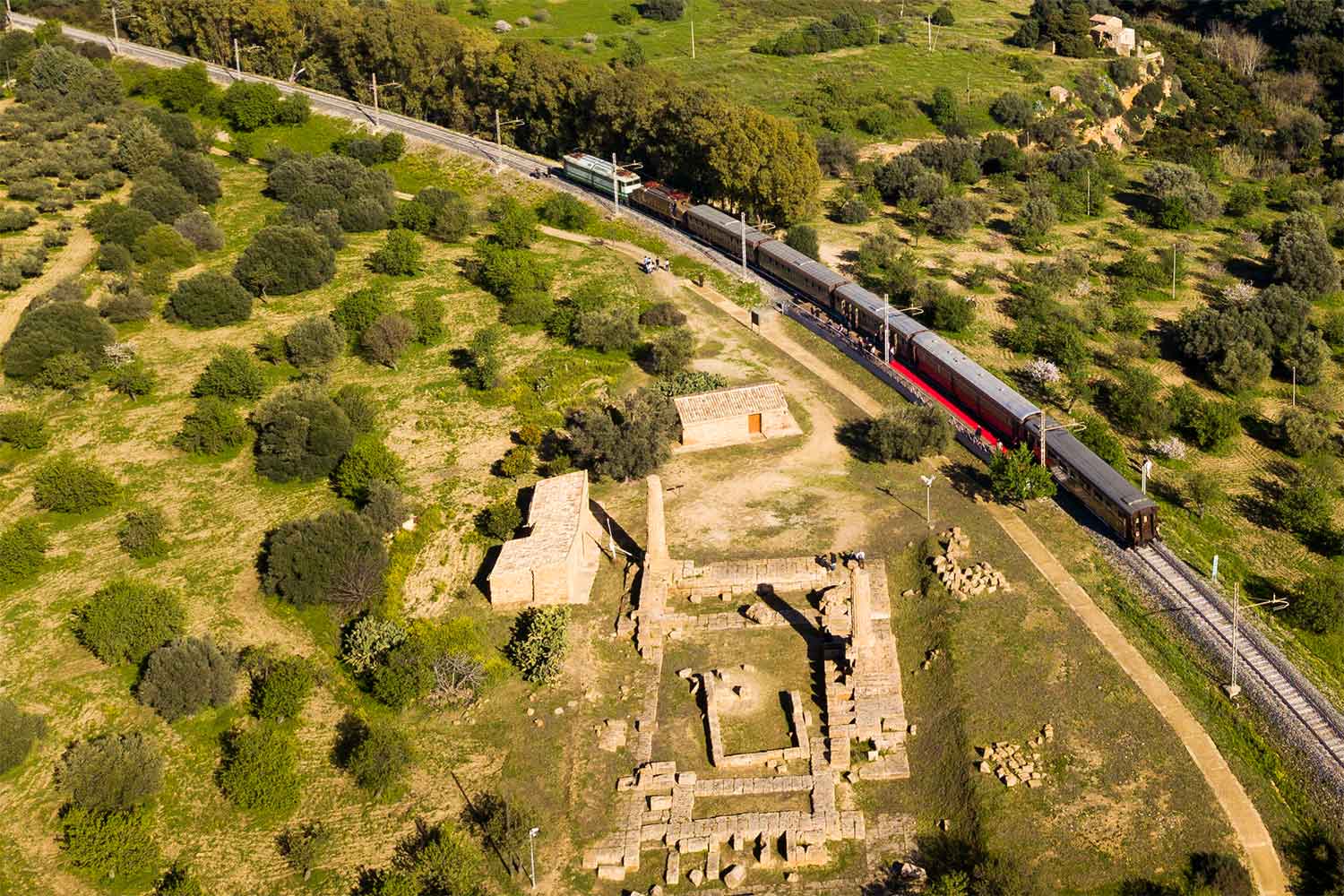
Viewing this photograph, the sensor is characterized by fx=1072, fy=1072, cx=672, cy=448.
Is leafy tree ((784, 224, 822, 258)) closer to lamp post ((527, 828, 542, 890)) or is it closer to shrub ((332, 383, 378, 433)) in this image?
shrub ((332, 383, 378, 433))

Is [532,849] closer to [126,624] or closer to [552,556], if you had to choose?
[552,556]

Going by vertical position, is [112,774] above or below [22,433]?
below

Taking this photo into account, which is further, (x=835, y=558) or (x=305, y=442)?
(x=305, y=442)

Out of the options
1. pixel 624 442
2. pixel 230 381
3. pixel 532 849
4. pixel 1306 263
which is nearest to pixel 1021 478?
pixel 624 442

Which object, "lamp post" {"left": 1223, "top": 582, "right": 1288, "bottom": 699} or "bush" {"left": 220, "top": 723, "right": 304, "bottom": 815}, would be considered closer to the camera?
"bush" {"left": 220, "top": 723, "right": 304, "bottom": 815}

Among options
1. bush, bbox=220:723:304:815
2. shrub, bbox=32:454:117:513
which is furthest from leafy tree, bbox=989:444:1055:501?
shrub, bbox=32:454:117:513

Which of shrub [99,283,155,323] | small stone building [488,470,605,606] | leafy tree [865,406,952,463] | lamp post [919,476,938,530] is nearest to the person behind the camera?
small stone building [488,470,605,606]

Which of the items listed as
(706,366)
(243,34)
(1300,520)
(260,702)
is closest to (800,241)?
(706,366)
